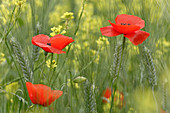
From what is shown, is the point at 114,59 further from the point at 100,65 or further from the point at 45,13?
the point at 45,13

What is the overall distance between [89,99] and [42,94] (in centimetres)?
16

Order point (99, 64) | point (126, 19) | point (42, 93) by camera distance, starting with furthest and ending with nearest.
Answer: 1. point (99, 64)
2. point (126, 19)
3. point (42, 93)

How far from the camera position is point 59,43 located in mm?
514

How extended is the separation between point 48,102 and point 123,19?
0.88 feet

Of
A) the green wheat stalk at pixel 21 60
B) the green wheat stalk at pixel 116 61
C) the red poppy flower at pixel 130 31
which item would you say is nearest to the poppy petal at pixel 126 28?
the red poppy flower at pixel 130 31

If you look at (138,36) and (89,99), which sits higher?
(138,36)

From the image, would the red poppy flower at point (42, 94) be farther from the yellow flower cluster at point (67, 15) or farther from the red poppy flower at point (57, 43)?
the yellow flower cluster at point (67, 15)

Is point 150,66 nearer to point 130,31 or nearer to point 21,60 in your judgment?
point 130,31

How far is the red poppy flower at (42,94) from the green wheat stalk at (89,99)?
136 mm

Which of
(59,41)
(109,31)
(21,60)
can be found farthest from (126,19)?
(21,60)

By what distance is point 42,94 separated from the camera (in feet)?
1.53

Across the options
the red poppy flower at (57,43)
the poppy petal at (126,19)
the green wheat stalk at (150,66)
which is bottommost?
the green wheat stalk at (150,66)

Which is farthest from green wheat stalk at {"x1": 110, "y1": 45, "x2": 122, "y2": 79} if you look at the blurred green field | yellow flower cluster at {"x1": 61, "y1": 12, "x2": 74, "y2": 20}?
yellow flower cluster at {"x1": 61, "y1": 12, "x2": 74, "y2": 20}

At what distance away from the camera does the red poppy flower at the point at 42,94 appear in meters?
0.46
